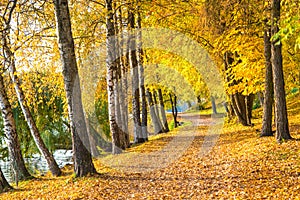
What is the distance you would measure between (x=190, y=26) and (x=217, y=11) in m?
5.89

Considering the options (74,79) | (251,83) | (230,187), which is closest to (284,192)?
(230,187)

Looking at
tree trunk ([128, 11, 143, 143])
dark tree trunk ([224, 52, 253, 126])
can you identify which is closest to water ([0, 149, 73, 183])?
tree trunk ([128, 11, 143, 143])

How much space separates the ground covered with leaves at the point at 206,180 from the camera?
5.64 m

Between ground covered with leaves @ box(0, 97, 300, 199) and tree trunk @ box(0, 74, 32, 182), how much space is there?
743 millimetres

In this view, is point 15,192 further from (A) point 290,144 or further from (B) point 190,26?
(B) point 190,26

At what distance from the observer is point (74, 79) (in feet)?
24.9

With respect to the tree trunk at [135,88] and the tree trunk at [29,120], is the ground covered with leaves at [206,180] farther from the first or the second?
the tree trunk at [135,88]

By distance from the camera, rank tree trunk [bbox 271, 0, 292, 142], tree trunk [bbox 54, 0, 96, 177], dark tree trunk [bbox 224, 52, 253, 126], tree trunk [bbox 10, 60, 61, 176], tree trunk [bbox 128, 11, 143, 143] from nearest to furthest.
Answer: tree trunk [bbox 54, 0, 96, 177] → tree trunk [bbox 271, 0, 292, 142] → tree trunk [bbox 10, 60, 61, 176] → tree trunk [bbox 128, 11, 143, 143] → dark tree trunk [bbox 224, 52, 253, 126]

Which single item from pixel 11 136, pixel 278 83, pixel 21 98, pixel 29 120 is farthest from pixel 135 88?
pixel 278 83

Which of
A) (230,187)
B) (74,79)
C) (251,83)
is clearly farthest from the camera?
(251,83)

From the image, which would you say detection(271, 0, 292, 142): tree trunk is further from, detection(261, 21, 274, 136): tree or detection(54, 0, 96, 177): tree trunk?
detection(54, 0, 96, 177): tree trunk

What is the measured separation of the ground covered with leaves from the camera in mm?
5641

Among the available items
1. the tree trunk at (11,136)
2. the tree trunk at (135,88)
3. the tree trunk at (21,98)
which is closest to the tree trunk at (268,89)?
the tree trunk at (135,88)

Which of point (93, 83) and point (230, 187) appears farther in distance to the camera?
point (93, 83)
